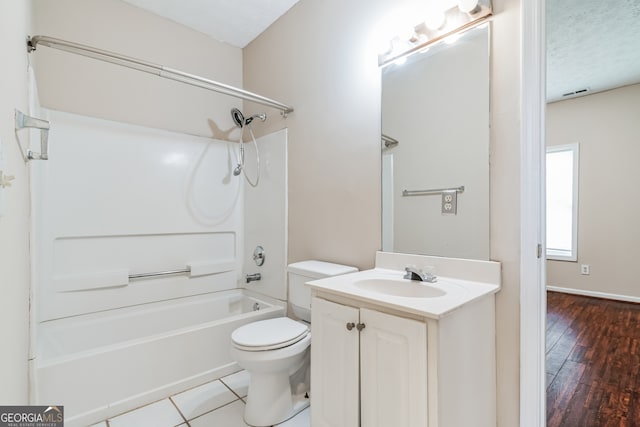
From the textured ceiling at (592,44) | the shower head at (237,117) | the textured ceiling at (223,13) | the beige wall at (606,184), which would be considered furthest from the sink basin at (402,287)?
the beige wall at (606,184)

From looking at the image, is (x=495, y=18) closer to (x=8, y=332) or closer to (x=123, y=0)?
(x=8, y=332)

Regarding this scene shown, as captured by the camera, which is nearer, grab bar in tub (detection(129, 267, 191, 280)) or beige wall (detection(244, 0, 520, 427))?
beige wall (detection(244, 0, 520, 427))

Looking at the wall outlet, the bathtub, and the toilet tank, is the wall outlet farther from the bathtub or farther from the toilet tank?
the bathtub

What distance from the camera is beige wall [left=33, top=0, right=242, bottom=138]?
1970 mm

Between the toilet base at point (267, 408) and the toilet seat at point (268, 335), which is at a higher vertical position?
the toilet seat at point (268, 335)

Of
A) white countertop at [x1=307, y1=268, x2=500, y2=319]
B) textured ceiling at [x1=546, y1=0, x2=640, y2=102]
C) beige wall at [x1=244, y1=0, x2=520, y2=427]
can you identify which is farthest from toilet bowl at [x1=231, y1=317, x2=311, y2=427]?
textured ceiling at [x1=546, y1=0, x2=640, y2=102]

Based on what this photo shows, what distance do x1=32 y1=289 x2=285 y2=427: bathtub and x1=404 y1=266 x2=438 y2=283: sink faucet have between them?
1.17 m

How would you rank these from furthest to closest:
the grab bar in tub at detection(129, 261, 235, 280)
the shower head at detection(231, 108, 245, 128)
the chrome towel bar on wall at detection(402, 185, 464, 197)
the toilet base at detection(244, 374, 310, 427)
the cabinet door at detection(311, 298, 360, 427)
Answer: the shower head at detection(231, 108, 245, 128) < the grab bar in tub at detection(129, 261, 235, 280) < the toilet base at detection(244, 374, 310, 427) < the chrome towel bar on wall at detection(402, 185, 464, 197) < the cabinet door at detection(311, 298, 360, 427)

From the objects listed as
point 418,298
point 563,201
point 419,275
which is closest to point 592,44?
point 563,201

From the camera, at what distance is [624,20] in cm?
231

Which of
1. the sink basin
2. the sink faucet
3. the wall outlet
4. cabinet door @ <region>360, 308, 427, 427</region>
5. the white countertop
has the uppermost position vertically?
the wall outlet

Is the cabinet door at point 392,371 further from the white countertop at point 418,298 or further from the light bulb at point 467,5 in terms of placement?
the light bulb at point 467,5

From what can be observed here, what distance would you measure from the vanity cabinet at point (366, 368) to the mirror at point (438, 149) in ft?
1.84

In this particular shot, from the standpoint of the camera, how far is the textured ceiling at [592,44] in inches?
86.2
